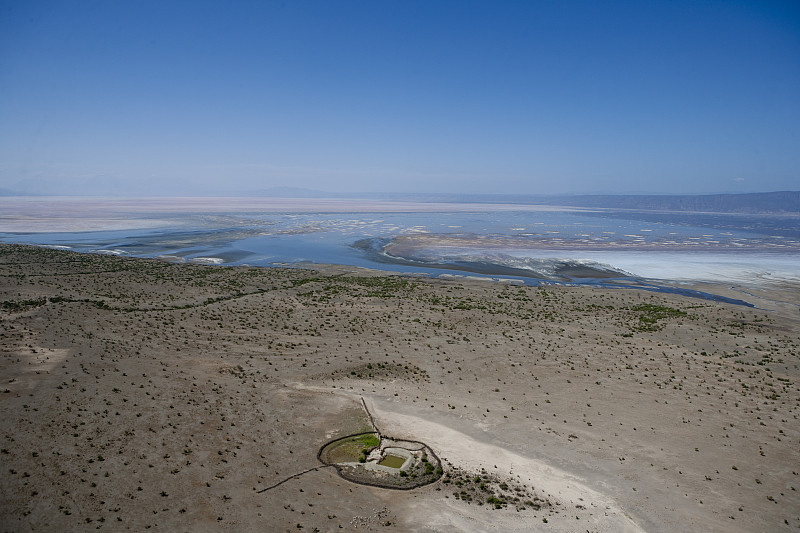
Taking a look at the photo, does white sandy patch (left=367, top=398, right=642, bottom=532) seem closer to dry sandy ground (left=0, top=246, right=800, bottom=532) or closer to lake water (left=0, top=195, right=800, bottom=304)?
dry sandy ground (left=0, top=246, right=800, bottom=532)

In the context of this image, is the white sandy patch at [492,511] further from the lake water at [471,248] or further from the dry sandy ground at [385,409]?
the lake water at [471,248]

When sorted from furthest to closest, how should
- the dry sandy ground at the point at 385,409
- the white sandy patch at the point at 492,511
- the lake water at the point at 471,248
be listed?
the lake water at the point at 471,248 → the dry sandy ground at the point at 385,409 → the white sandy patch at the point at 492,511

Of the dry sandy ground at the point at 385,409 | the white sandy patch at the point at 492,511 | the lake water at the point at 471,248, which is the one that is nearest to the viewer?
the white sandy patch at the point at 492,511

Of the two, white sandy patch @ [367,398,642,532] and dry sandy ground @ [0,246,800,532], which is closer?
white sandy patch @ [367,398,642,532]

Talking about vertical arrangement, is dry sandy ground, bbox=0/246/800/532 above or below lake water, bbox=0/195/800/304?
below

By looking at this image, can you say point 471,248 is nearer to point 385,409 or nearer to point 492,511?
point 385,409

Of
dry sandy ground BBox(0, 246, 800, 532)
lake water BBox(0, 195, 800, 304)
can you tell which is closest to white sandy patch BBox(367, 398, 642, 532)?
dry sandy ground BBox(0, 246, 800, 532)

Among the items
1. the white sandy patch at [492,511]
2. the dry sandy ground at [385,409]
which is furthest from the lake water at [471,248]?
the white sandy patch at [492,511]

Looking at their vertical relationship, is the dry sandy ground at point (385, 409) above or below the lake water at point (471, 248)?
below

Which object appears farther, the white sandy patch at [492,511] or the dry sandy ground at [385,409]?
the dry sandy ground at [385,409]
